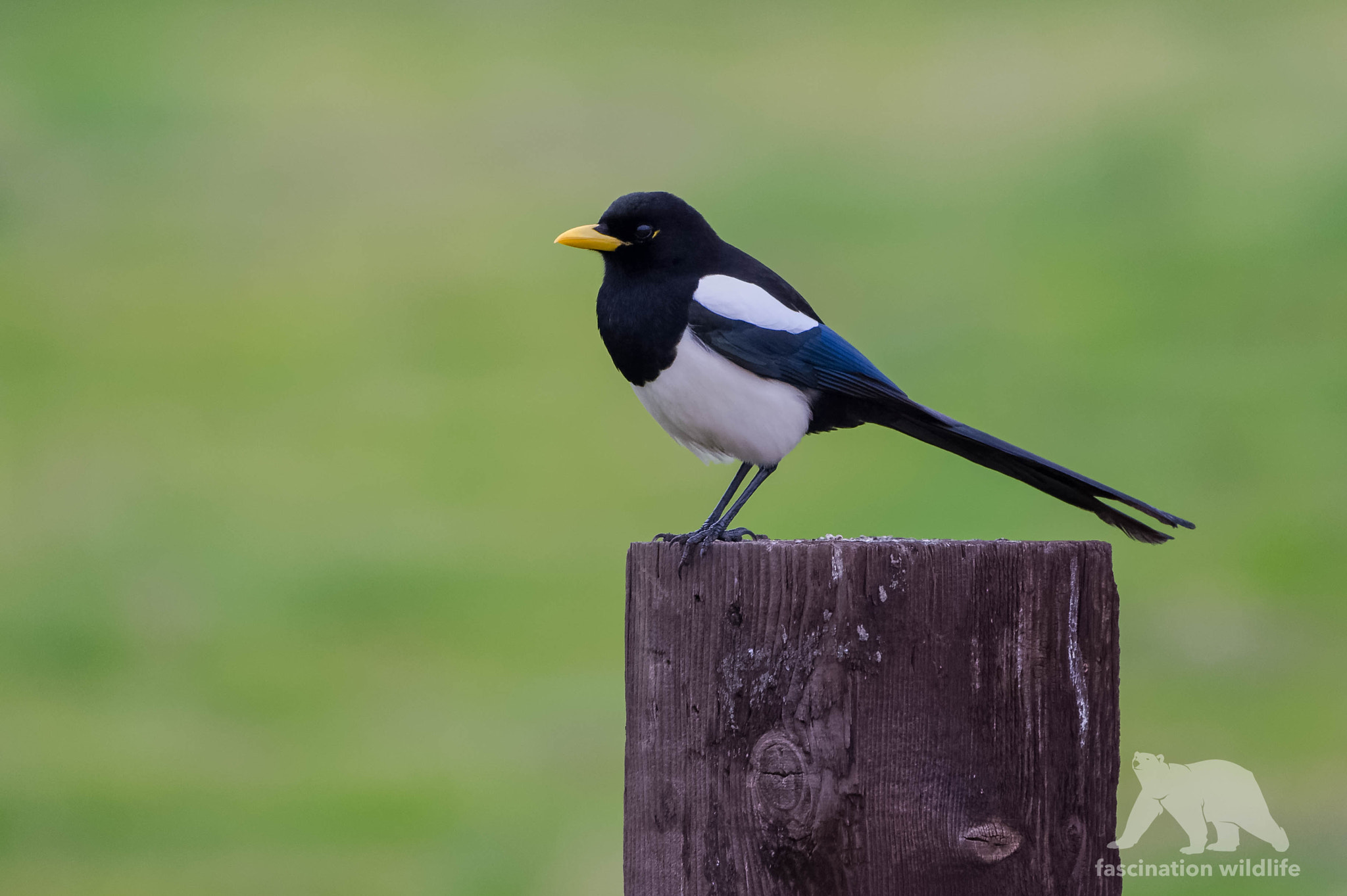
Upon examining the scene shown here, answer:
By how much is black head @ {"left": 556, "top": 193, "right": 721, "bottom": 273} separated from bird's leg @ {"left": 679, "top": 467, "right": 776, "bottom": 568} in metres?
0.64

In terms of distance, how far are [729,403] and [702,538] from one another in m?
0.87

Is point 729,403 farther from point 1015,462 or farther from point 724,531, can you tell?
point 1015,462

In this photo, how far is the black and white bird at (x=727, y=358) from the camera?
327 cm

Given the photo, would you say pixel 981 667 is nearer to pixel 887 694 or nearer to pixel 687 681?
pixel 887 694

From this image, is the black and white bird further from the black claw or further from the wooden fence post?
the wooden fence post

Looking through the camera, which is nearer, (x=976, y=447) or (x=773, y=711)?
(x=773, y=711)

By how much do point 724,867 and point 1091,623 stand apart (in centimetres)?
74

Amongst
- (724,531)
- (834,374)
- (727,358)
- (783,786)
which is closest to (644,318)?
(727,358)

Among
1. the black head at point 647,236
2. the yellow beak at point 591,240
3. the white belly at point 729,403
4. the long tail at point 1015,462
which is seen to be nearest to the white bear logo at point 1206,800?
the long tail at point 1015,462

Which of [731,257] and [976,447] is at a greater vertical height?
[731,257]

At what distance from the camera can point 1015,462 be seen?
117 inches

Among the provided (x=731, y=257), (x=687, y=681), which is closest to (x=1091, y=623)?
(x=687, y=681)

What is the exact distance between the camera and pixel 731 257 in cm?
358

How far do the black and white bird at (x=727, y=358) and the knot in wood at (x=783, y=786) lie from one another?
3.78 feet
